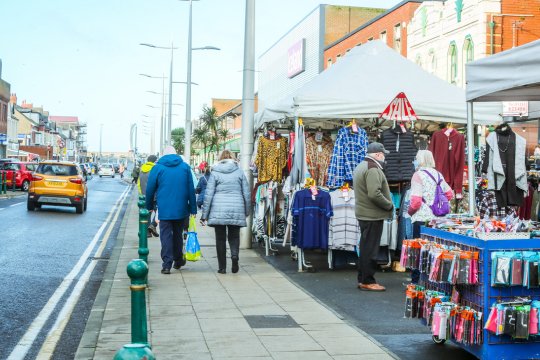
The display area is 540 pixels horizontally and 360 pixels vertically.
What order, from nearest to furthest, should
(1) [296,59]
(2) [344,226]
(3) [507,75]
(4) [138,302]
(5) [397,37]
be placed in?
(4) [138,302] < (3) [507,75] < (2) [344,226] < (5) [397,37] < (1) [296,59]

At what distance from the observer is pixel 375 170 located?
10.0m

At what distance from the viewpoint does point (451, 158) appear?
1216 centimetres

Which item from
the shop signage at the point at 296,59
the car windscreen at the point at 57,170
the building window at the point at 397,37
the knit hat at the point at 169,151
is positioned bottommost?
the car windscreen at the point at 57,170

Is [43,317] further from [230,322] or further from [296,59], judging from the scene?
[296,59]

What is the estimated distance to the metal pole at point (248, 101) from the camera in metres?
15.4

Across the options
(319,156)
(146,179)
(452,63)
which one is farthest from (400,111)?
(452,63)

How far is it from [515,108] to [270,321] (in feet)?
22.0

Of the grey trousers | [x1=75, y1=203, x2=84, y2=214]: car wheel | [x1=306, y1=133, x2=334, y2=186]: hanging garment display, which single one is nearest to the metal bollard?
the grey trousers

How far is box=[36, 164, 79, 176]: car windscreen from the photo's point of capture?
2578 cm

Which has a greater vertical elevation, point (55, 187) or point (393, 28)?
point (393, 28)

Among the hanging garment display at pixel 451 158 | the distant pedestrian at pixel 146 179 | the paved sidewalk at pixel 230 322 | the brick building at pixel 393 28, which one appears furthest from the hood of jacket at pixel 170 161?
the brick building at pixel 393 28

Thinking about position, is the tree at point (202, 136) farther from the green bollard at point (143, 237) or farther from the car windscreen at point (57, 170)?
the green bollard at point (143, 237)

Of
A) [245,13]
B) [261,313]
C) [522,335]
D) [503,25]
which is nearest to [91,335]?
[261,313]

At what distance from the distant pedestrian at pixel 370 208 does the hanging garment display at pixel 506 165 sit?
183cm
